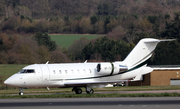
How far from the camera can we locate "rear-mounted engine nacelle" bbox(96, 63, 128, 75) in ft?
97.5

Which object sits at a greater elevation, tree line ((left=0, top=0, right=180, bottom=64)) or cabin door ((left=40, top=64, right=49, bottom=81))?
tree line ((left=0, top=0, right=180, bottom=64))

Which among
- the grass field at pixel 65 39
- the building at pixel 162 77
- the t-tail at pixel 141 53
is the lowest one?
the building at pixel 162 77

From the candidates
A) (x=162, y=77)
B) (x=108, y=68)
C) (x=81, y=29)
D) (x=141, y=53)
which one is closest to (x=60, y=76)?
(x=108, y=68)

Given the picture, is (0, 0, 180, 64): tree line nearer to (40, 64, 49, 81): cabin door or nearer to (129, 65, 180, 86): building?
(129, 65, 180, 86): building

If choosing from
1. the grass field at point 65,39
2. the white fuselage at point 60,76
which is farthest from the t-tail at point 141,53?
the grass field at point 65,39

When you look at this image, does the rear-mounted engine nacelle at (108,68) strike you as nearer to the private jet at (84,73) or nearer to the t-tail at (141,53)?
the private jet at (84,73)

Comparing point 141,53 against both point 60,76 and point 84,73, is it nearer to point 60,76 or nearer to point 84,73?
point 84,73

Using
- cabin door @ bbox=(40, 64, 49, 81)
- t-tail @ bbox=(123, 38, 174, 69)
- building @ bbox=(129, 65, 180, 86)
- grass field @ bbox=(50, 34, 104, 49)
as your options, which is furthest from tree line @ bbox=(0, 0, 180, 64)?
cabin door @ bbox=(40, 64, 49, 81)

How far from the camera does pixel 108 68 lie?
29875mm

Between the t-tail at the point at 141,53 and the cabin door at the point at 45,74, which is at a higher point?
the t-tail at the point at 141,53

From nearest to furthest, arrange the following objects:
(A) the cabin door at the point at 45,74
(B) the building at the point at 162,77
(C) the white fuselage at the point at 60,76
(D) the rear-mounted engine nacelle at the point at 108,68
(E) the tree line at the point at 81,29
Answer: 1. (C) the white fuselage at the point at 60,76
2. (A) the cabin door at the point at 45,74
3. (D) the rear-mounted engine nacelle at the point at 108,68
4. (B) the building at the point at 162,77
5. (E) the tree line at the point at 81,29

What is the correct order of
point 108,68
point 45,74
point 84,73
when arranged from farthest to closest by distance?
point 108,68
point 84,73
point 45,74

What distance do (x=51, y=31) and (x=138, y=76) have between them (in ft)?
281

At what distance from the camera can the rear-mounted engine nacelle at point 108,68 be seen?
2972 cm
